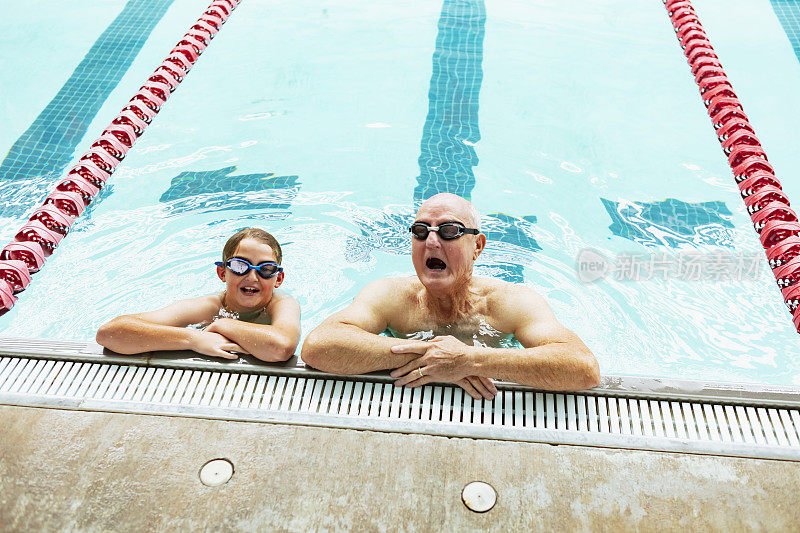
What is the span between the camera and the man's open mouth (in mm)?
2594

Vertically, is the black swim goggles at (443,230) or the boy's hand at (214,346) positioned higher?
the black swim goggles at (443,230)

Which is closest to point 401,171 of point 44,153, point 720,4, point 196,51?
point 196,51

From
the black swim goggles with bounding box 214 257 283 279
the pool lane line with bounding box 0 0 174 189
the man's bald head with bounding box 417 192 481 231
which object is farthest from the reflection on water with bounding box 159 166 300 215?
the man's bald head with bounding box 417 192 481 231

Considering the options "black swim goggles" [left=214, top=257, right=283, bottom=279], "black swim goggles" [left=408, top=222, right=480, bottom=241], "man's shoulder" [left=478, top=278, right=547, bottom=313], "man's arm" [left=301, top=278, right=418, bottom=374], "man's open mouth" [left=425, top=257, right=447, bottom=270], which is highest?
"black swim goggles" [left=214, top=257, right=283, bottom=279]

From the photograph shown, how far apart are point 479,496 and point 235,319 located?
1330mm

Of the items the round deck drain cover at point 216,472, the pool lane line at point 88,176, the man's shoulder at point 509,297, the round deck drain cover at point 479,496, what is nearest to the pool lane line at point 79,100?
the pool lane line at point 88,176

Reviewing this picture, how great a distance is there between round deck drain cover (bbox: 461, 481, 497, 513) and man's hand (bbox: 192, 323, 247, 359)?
3.11ft

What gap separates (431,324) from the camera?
110 inches

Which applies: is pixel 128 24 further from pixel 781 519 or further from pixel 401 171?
pixel 781 519

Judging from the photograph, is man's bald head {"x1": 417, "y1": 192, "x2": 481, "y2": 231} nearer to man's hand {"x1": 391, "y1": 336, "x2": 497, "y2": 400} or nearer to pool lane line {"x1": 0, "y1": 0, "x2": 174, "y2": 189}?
man's hand {"x1": 391, "y1": 336, "x2": 497, "y2": 400}

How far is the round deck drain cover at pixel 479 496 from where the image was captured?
1.74 meters

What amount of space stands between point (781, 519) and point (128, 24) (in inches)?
276

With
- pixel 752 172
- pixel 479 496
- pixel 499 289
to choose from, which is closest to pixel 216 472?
pixel 479 496

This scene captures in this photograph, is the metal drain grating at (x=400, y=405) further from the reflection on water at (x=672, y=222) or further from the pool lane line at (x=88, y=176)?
the reflection on water at (x=672, y=222)
